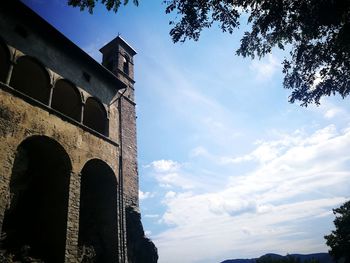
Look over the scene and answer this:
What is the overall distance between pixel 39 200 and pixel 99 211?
270 cm

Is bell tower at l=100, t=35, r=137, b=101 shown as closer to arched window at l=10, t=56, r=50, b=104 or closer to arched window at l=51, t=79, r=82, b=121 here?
arched window at l=51, t=79, r=82, b=121

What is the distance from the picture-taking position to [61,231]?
962 centimetres

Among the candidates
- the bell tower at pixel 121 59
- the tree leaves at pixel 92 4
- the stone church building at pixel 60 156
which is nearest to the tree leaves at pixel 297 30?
the tree leaves at pixel 92 4

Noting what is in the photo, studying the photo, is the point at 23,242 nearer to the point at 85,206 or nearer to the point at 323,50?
the point at 85,206

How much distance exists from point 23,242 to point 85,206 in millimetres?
2958

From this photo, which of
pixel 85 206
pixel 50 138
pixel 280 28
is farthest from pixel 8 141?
pixel 280 28

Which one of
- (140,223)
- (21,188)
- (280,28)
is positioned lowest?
(140,223)

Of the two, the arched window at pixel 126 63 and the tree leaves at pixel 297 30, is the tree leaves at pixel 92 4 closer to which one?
the tree leaves at pixel 297 30

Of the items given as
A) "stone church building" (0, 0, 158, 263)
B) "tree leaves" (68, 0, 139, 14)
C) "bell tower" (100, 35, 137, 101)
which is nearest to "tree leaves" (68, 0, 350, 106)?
"tree leaves" (68, 0, 139, 14)

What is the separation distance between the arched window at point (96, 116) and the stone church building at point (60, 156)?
46 millimetres

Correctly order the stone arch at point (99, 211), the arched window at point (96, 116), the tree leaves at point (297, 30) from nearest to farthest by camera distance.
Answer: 1. the tree leaves at point (297, 30)
2. the stone arch at point (99, 211)
3. the arched window at point (96, 116)

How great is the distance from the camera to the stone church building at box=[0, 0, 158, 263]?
9422mm

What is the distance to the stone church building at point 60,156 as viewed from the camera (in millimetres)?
9422

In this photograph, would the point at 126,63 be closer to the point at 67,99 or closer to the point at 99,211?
the point at 67,99
